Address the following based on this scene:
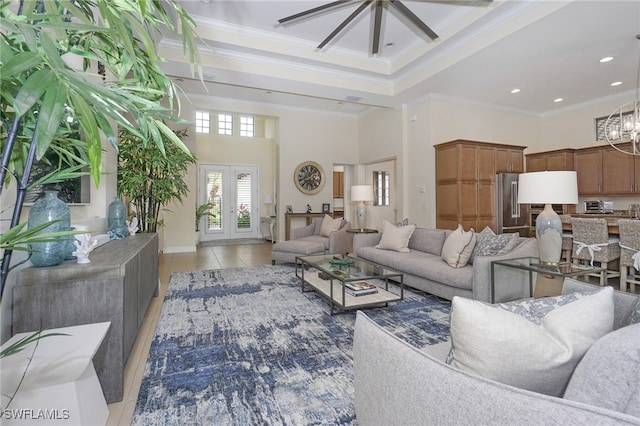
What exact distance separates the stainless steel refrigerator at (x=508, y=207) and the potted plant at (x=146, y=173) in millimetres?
5369

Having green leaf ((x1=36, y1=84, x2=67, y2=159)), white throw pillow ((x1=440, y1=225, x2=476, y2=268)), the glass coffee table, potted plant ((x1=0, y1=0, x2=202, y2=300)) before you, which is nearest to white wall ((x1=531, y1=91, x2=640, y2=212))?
white throw pillow ((x1=440, y1=225, x2=476, y2=268))

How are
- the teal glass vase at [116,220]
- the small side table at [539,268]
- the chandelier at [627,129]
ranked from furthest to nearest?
the chandelier at [627,129], the teal glass vase at [116,220], the small side table at [539,268]

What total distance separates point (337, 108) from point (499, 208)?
166 inches

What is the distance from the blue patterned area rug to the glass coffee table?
0.52 ft

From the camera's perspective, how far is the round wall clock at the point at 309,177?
745cm

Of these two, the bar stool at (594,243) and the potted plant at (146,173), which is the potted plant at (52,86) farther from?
the bar stool at (594,243)

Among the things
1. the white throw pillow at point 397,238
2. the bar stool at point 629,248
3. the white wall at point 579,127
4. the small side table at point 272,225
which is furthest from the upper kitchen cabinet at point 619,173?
the small side table at point 272,225

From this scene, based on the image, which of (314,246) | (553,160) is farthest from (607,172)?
(314,246)

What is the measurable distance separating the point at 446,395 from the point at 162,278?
14.7 feet

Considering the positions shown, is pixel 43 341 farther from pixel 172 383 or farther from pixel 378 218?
pixel 378 218

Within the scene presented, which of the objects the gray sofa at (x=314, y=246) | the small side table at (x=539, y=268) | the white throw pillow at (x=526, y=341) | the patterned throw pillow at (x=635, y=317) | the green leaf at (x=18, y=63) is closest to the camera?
the green leaf at (x=18, y=63)

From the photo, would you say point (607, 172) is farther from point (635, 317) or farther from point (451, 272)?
point (635, 317)

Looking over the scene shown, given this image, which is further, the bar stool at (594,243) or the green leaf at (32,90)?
the bar stool at (594,243)

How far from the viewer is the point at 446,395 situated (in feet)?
2.35
